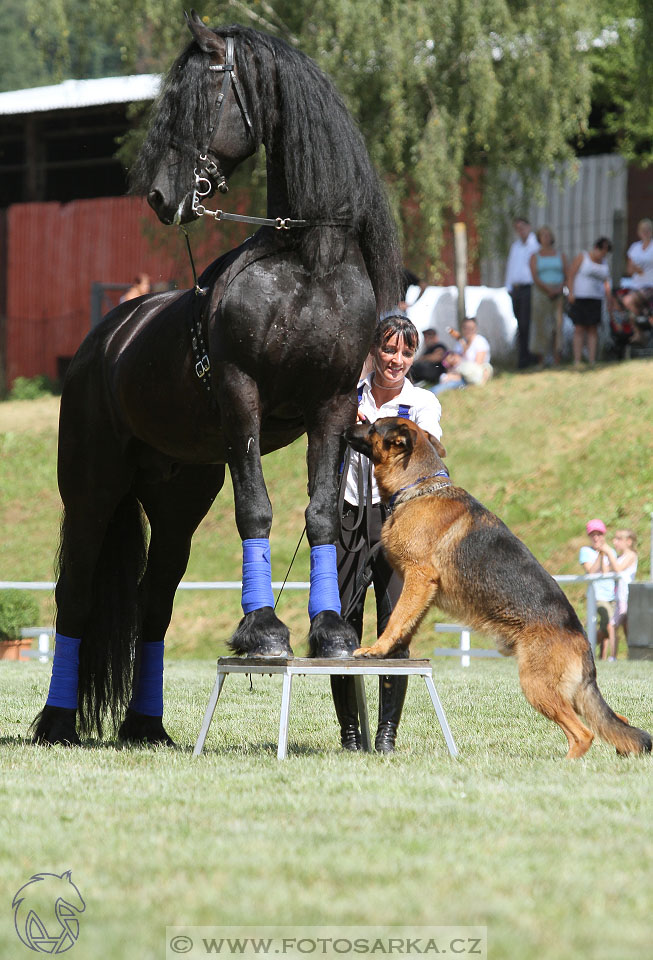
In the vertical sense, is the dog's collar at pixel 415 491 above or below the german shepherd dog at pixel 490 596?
above

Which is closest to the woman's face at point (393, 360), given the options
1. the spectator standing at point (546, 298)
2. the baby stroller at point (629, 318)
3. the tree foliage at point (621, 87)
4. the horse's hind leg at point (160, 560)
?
the horse's hind leg at point (160, 560)

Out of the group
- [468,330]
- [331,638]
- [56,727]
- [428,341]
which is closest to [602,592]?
[468,330]

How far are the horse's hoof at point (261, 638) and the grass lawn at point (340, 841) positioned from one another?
1.48 feet

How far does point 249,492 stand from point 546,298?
17.3 metres

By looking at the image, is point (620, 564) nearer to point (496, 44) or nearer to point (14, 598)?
point (14, 598)

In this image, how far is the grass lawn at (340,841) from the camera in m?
3.03

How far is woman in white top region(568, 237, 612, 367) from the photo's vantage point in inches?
824

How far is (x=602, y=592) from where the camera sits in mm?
14961

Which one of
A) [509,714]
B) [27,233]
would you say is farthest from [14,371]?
[509,714]

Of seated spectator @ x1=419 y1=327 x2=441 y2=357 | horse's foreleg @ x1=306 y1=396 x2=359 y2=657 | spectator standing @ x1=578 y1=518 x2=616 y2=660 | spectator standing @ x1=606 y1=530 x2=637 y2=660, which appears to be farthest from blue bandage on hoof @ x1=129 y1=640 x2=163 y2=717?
seated spectator @ x1=419 y1=327 x2=441 y2=357

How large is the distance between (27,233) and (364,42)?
12.8 meters

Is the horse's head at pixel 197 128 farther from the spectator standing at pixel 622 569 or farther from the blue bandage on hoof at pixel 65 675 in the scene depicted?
the spectator standing at pixel 622 569

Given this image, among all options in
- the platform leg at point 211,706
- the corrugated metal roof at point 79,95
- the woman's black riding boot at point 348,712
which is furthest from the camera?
the corrugated metal roof at point 79,95

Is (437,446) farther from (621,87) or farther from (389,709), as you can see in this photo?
(621,87)
